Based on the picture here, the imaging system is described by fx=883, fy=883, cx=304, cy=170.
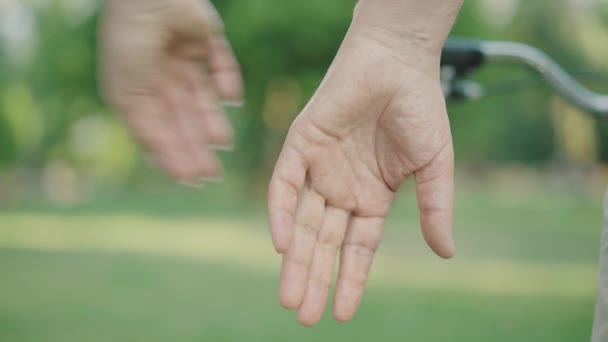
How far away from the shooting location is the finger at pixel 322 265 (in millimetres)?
2066

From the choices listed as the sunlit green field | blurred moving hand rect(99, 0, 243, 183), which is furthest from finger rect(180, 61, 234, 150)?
the sunlit green field

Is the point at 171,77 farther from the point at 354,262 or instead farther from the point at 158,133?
the point at 354,262

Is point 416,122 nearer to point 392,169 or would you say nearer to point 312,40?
point 392,169

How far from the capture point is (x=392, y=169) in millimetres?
2164

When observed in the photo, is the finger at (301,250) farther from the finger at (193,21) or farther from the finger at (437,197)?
the finger at (193,21)

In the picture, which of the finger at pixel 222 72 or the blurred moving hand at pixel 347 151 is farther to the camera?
the finger at pixel 222 72

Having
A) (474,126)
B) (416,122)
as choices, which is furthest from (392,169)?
(474,126)

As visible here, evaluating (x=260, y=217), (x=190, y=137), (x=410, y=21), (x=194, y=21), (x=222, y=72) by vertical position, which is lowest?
(x=260, y=217)

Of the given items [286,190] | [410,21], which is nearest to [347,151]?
[286,190]

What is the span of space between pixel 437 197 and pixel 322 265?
0.32 meters

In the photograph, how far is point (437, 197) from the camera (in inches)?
82.5

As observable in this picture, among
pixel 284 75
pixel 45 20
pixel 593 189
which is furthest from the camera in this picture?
pixel 593 189

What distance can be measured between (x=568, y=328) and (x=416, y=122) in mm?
6271

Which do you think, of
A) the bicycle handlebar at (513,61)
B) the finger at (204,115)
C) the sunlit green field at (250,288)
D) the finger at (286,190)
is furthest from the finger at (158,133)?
the sunlit green field at (250,288)
